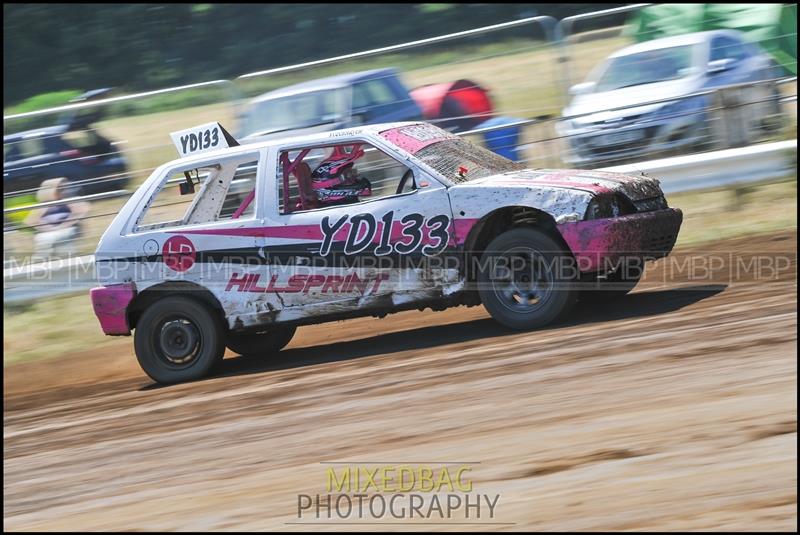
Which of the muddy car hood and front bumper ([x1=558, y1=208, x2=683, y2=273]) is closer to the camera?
front bumper ([x1=558, y1=208, x2=683, y2=273])

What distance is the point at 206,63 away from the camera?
28.2 meters

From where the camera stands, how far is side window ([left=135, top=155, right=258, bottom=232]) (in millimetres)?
7848

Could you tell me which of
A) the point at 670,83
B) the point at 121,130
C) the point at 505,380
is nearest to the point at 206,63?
the point at 121,130

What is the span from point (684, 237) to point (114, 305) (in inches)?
205

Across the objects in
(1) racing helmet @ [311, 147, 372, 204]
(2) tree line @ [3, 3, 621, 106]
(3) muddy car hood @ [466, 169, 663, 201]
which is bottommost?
(3) muddy car hood @ [466, 169, 663, 201]

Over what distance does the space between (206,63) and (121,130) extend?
1670 centimetres

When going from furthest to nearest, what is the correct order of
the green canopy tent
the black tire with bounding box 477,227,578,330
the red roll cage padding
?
the green canopy tent
the red roll cage padding
the black tire with bounding box 477,227,578,330

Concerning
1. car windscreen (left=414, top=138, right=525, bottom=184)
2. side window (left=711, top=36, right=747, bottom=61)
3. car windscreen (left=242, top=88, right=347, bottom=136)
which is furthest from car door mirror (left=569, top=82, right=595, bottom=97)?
car windscreen (left=414, top=138, right=525, bottom=184)

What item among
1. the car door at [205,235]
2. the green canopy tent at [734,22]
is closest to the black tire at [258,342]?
the car door at [205,235]

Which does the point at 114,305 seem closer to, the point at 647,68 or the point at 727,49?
the point at 647,68

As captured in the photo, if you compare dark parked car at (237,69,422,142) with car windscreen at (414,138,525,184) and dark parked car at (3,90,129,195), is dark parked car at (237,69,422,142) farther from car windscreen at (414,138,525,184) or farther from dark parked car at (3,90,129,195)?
car windscreen at (414,138,525,184)

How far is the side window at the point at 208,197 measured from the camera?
7.85 meters

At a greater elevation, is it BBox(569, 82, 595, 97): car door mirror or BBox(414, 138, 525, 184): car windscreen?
BBox(569, 82, 595, 97): car door mirror

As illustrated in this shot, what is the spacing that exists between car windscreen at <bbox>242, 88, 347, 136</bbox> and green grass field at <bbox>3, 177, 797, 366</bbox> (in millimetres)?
2545
